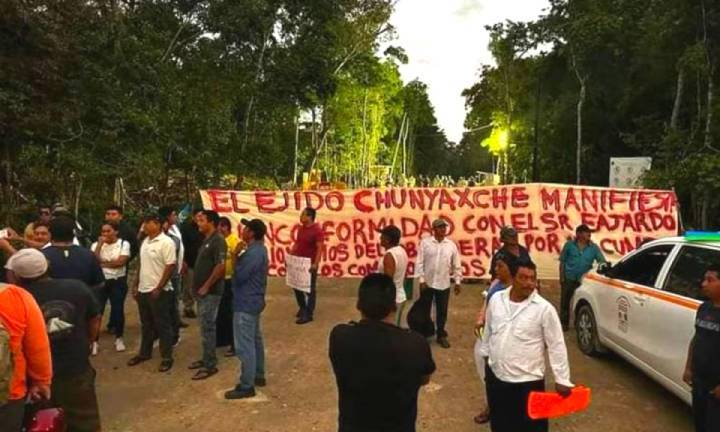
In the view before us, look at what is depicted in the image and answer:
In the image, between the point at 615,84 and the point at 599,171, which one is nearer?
the point at 615,84

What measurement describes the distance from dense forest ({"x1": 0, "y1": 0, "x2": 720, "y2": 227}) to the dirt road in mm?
6517

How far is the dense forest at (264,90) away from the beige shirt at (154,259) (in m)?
6.60

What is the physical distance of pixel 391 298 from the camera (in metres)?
2.73

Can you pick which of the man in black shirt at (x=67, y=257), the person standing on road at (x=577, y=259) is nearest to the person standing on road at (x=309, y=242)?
the man in black shirt at (x=67, y=257)

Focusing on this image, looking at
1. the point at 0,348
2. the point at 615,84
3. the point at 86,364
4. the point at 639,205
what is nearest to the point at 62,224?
the point at 86,364

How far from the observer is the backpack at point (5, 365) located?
2639 mm

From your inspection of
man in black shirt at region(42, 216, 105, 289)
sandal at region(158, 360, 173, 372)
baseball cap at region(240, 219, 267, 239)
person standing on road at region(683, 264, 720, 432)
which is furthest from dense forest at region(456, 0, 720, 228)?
man in black shirt at region(42, 216, 105, 289)

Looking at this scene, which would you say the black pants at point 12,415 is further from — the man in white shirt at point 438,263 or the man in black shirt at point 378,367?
the man in white shirt at point 438,263

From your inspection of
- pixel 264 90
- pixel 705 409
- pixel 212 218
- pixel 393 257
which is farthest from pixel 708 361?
pixel 264 90

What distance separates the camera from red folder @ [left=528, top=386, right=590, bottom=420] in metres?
3.32

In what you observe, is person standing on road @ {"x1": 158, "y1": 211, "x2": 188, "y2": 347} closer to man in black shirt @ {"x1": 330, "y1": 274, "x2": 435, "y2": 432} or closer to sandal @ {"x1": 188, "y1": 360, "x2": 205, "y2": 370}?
sandal @ {"x1": 188, "y1": 360, "x2": 205, "y2": 370}

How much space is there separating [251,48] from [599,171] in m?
20.1

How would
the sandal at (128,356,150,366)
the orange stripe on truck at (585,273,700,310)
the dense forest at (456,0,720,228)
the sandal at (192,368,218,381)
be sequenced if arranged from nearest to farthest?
the orange stripe on truck at (585,273,700,310) < the sandal at (192,368,218,381) < the sandal at (128,356,150,366) < the dense forest at (456,0,720,228)

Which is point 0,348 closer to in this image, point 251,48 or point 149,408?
point 149,408
